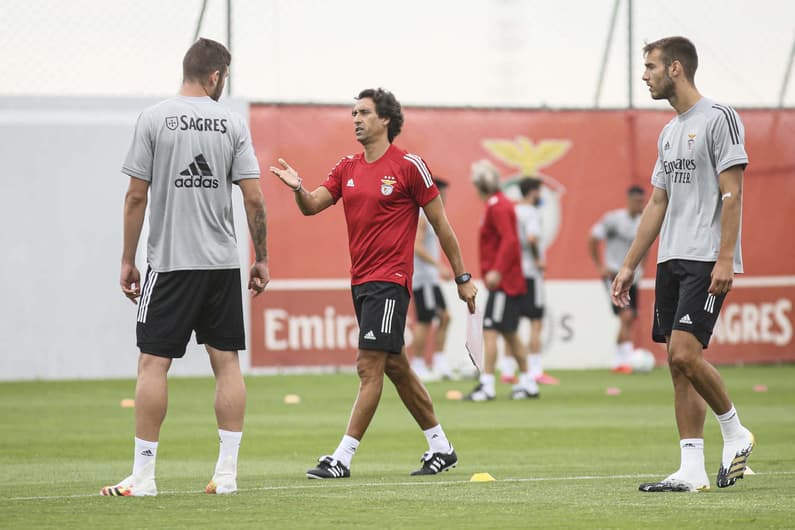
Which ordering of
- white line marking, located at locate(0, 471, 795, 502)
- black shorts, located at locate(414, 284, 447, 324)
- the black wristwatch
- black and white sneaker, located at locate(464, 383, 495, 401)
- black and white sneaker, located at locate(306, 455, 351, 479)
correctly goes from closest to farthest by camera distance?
1. white line marking, located at locate(0, 471, 795, 502)
2. black and white sneaker, located at locate(306, 455, 351, 479)
3. the black wristwatch
4. black and white sneaker, located at locate(464, 383, 495, 401)
5. black shorts, located at locate(414, 284, 447, 324)

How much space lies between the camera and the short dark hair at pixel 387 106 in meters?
9.12

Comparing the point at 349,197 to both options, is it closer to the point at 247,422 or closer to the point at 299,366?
the point at 247,422

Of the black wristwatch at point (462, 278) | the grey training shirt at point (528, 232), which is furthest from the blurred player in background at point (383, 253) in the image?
the grey training shirt at point (528, 232)

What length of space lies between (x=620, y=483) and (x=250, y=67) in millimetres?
12798

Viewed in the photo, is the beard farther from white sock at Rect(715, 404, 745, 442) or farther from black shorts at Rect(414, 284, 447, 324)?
black shorts at Rect(414, 284, 447, 324)

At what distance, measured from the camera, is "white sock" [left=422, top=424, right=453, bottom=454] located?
9117mm

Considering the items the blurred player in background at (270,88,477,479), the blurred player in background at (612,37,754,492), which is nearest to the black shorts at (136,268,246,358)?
the blurred player in background at (270,88,477,479)

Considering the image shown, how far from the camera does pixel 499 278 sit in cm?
1560

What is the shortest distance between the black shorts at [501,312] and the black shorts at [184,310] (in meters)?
8.16

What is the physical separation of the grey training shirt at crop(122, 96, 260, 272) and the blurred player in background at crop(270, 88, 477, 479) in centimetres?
112

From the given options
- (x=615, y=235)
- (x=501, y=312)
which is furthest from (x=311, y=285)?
(x=501, y=312)

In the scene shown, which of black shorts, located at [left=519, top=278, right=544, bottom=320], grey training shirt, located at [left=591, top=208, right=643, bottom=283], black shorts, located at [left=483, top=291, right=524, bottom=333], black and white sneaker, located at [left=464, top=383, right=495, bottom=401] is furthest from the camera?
grey training shirt, located at [left=591, top=208, right=643, bottom=283]

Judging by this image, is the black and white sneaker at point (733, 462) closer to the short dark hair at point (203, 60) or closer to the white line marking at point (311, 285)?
the short dark hair at point (203, 60)

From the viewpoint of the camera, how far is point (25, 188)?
63.6 ft
